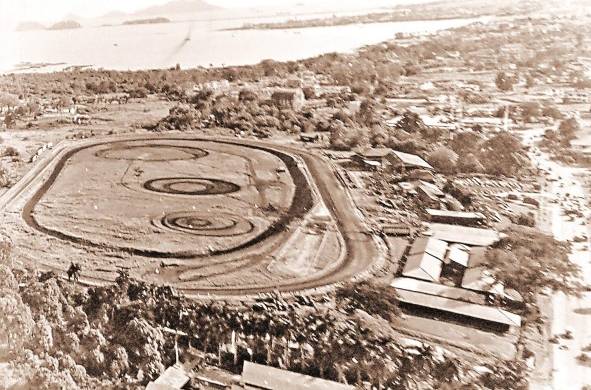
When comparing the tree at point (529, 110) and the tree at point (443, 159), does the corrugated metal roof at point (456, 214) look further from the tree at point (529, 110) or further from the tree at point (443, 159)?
the tree at point (529, 110)

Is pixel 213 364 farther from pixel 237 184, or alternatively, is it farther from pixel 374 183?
pixel 374 183

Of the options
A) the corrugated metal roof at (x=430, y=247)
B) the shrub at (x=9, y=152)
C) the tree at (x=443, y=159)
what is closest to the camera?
the corrugated metal roof at (x=430, y=247)

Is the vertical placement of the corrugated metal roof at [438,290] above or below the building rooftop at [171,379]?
above

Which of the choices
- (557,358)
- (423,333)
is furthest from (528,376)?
(423,333)

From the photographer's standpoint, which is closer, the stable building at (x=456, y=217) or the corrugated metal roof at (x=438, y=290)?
the corrugated metal roof at (x=438, y=290)

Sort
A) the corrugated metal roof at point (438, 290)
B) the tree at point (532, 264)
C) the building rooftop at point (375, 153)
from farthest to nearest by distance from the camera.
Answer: the building rooftop at point (375, 153)
the tree at point (532, 264)
the corrugated metal roof at point (438, 290)

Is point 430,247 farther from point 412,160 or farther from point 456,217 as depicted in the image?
point 412,160

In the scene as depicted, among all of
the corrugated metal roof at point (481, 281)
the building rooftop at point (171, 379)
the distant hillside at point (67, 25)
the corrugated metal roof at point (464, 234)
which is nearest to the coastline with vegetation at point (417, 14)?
the distant hillside at point (67, 25)

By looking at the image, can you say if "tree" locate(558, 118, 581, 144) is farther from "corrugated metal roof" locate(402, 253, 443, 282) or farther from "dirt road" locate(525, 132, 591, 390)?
"corrugated metal roof" locate(402, 253, 443, 282)
